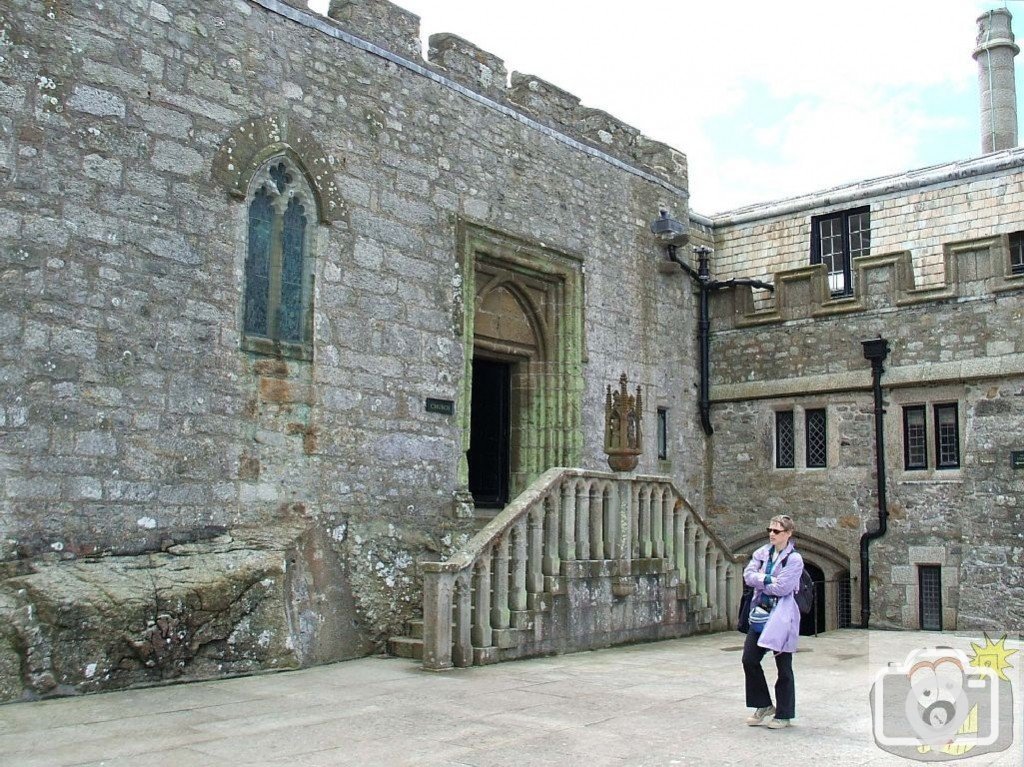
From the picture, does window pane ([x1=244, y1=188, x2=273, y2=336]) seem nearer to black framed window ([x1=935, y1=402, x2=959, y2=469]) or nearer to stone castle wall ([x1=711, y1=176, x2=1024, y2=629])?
stone castle wall ([x1=711, y1=176, x2=1024, y2=629])

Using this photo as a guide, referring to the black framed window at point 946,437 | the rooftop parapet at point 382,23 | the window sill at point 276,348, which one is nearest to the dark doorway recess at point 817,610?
the black framed window at point 946,437

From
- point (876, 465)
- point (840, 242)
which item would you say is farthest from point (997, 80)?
point (876, 465)

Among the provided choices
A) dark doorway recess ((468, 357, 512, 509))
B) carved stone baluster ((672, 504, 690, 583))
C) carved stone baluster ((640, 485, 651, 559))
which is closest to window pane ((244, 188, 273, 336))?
dark doorway recess ((468, 357, 512, 509))

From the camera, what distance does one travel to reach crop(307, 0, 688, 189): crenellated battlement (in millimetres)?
10883

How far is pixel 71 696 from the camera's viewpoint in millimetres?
7332

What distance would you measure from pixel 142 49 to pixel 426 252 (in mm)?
3451

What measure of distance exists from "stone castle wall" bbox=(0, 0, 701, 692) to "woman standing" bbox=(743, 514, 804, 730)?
12.9 ft

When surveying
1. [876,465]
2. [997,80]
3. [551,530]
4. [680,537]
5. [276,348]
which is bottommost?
[680,537]

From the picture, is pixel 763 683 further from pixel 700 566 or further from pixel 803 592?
pixel 700 566

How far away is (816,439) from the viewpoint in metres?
14.4

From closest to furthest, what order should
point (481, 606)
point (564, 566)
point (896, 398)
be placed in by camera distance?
point (481, 606)
point (564, 566)
point (896, 398)

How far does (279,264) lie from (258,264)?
203mm

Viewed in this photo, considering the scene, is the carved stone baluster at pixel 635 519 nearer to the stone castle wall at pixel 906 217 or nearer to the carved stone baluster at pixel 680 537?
the carved stone baluster at pixel 680 537

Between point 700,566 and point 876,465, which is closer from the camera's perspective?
point 700,566
